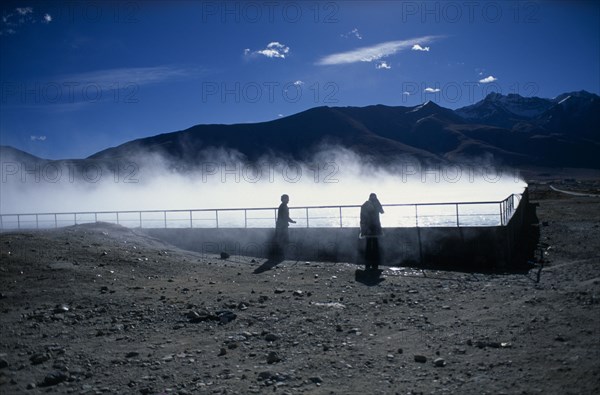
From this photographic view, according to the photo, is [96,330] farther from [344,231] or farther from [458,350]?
[344,231]

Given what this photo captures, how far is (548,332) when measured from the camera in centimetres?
818

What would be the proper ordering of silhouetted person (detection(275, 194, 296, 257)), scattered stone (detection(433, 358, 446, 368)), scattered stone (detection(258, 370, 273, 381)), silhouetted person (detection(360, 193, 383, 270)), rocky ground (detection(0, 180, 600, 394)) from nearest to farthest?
rocky ground (detection(0, 180, 600, 394)) < scattered stone (detection(258, 370, 273, 381)) < scattered stone (detection(433, 358, 446, 368)) < silhouetted person (detection(360, 193, 383, 270)) < silhouetted person (detection(275, 194, 296, 257))

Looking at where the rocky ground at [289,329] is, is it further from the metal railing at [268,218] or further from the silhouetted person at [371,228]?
the metal railing at [268,218]

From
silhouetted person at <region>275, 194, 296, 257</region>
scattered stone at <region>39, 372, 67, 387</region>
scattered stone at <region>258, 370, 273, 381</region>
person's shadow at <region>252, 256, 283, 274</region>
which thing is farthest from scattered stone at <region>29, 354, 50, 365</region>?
silhouetted person at <region>275, 194, 296, 257</region>

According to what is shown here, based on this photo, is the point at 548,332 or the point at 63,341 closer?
the point at 548,332

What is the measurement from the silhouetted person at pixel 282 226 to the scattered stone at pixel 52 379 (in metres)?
12.2

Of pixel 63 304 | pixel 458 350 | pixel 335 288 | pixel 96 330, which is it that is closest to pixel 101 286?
pixel 63 304

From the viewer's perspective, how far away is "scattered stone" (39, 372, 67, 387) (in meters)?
6.99

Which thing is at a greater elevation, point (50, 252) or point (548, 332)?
point (50, 252)

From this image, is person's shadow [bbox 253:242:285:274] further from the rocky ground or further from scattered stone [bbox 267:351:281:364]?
scattered stone [bbox 267:351:281:364]

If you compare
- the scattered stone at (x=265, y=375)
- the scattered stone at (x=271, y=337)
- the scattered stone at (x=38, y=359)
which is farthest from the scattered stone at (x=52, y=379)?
the scattered stone at (x=271, y=337)

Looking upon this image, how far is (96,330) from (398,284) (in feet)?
25.9

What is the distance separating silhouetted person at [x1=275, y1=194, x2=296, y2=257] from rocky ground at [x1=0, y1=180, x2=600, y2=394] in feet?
12.0

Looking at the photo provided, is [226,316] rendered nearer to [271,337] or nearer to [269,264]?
[271,337]
